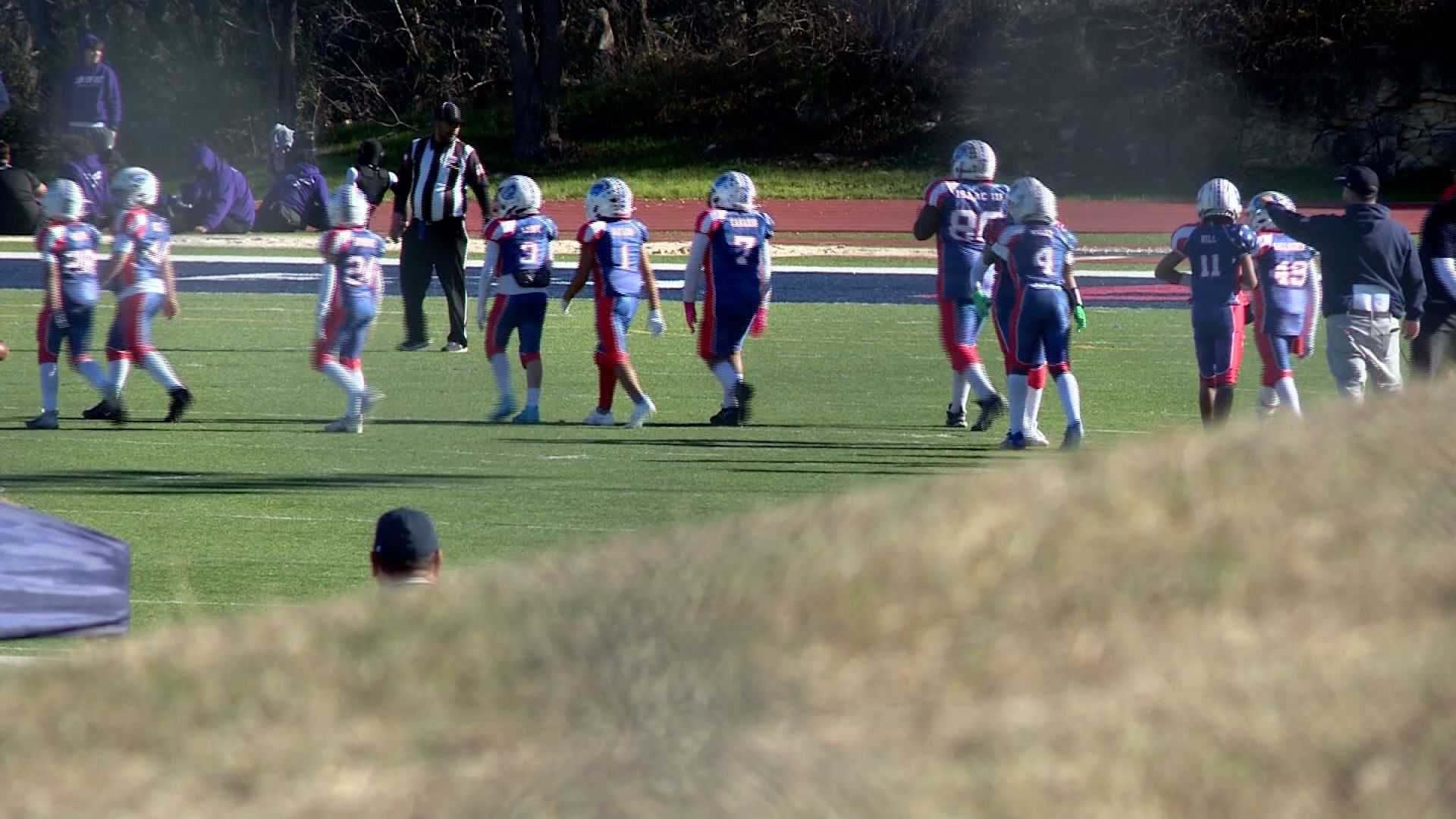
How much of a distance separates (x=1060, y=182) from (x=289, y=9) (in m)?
17.2

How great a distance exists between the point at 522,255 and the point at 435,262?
13.5 feet

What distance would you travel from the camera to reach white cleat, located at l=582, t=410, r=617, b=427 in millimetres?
14109

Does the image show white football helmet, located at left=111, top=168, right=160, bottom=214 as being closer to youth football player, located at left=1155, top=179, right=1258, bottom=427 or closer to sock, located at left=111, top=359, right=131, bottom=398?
sock, located at left=111, top=359, right=131, bottom=398

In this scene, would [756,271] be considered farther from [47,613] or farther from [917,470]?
[47,613]

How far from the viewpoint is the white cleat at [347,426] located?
A: 13648mm

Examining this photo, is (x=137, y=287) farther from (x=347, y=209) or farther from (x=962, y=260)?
(x=962, y=260)

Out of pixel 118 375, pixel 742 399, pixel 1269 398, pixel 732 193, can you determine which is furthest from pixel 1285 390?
pixel 118 375

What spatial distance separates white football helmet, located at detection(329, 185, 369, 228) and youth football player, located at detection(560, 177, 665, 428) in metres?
1.54

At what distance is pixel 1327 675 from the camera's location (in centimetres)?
224

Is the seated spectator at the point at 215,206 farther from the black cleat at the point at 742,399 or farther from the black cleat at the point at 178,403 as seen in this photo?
the black cleat at the point at 742,399

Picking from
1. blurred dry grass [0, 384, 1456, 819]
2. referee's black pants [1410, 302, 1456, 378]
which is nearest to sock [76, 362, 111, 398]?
referee's black pants [1410, 302, 1456, 378]

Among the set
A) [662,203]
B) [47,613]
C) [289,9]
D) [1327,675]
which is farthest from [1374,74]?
[1327,675]

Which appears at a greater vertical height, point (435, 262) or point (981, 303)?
point (435, 262)

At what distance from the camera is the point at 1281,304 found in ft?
42.0
